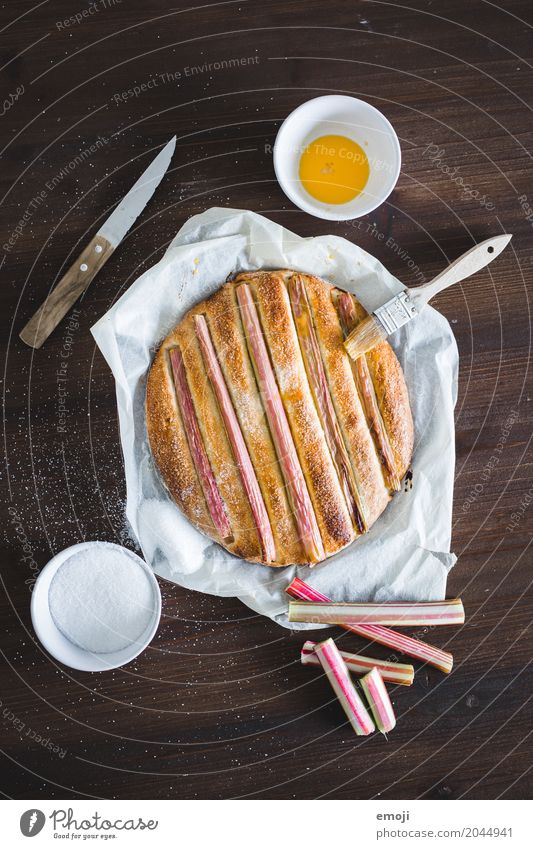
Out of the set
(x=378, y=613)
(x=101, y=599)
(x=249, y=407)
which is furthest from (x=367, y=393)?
(x=101, y=599)

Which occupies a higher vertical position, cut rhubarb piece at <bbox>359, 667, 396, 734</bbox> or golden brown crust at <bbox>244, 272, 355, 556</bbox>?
golden brown crust at <bbox>244, 272, 355, 556</bbox>

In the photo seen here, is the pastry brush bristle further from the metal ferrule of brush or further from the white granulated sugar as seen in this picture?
the white granulated sugar

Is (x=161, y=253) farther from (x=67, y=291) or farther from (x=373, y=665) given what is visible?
(x=373, y=665)

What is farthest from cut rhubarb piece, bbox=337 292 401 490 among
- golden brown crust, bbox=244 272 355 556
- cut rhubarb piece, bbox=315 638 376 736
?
cut rhubarb piece, bbox=315 638 376 736

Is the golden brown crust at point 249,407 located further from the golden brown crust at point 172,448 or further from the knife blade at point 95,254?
the knife blade at point 95,254

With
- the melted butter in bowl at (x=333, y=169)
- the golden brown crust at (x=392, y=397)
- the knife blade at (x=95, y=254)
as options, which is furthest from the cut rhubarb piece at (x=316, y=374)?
the knife blade at (x=95, y=254)

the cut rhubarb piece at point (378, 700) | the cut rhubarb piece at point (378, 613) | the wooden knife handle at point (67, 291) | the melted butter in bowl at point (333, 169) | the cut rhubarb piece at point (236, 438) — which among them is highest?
the melted butter in bowl at point (333, 169)

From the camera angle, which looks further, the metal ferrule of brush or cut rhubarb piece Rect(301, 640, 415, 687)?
cut rhubarb piece Rect(301, 640, 415, 687)
